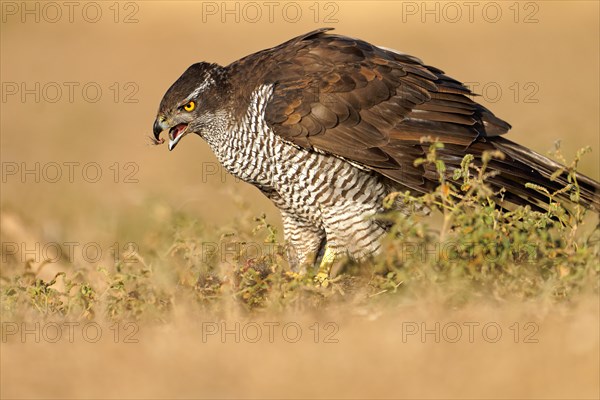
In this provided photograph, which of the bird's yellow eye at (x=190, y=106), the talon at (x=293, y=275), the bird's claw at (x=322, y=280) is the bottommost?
the bird's claw at (x=322, y=280)

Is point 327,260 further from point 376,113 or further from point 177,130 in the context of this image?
point 177,130

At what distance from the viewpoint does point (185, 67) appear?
1984 cm

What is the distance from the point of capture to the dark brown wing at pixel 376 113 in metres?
6.83

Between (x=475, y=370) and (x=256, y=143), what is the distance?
8.79ft

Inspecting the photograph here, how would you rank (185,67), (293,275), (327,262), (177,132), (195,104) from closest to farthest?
(293,275) → (327,262) → (195,104) → (177,132) → (185,67)

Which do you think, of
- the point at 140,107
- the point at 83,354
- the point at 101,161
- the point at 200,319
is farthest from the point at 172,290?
the point at 140,107

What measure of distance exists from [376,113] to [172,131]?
5.07ft

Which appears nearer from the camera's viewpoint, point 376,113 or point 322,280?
point 322,280

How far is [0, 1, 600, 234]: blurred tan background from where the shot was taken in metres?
13.2

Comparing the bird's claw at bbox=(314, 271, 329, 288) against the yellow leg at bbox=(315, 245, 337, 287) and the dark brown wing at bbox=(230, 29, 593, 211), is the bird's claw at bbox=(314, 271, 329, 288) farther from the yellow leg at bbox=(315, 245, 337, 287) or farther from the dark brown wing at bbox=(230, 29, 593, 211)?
the dark brown wing at bbox=(230, 29, 593, 211)

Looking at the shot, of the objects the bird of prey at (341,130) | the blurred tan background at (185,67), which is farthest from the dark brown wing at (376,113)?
the blurred tan background at (185,67)

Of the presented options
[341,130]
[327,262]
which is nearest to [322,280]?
[327,262]

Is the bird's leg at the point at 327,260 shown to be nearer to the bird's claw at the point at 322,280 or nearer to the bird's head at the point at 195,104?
the bird's claw at the point at 322,280

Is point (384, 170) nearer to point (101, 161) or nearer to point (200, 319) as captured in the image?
point (200, 319)
